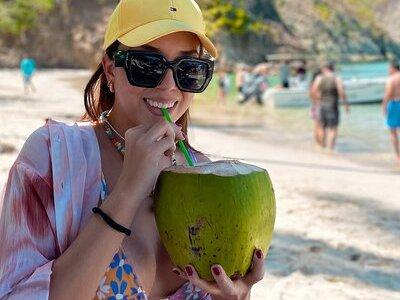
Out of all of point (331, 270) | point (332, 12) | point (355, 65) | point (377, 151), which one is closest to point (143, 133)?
point (331, 270)

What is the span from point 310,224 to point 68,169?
4.80 meters

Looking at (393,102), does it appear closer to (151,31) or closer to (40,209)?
(151,31)

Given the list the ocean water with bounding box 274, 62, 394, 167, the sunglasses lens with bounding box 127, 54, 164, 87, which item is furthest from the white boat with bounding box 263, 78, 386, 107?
the sunglasses lens with bounding box 127, 54, 164, 87

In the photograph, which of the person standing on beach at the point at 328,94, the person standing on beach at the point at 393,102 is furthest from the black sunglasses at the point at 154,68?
the person standing on beach at the point at 328,94

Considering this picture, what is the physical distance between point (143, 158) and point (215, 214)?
190mm

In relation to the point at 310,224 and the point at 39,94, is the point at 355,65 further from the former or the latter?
the point at 310,224

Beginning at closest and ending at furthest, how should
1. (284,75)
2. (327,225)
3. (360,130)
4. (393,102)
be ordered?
(327,225) < (393,102) < (360,130) < (284,75)

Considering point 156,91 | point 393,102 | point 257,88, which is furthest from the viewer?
point 257,88

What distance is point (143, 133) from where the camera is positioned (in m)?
1.43

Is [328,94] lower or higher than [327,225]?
higher

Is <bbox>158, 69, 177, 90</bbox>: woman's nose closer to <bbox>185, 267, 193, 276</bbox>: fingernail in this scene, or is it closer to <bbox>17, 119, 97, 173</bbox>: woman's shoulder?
<bbox>17, 119, 97, 173</bbox>: woman's shoulder

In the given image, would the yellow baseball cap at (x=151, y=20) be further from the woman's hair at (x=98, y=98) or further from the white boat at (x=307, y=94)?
the white boat at (x=307, y=94)

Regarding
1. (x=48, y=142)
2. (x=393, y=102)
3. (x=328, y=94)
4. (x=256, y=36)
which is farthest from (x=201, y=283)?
(x=256, y=36)

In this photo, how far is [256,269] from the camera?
146cm
